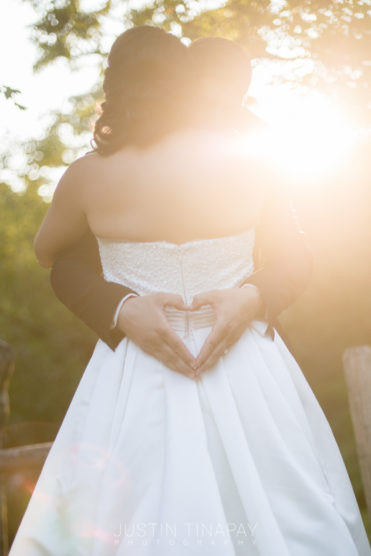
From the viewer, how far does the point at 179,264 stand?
175 centimetres

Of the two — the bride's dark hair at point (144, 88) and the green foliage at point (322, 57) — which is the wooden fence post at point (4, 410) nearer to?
the green foliage at point (322, 57)

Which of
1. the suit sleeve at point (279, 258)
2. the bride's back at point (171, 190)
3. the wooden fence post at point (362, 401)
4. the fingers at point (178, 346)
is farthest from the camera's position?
the wooden fence post at point (362, 401)

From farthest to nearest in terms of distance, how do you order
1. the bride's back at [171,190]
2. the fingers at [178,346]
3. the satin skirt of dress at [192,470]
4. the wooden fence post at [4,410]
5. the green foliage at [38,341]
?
the green foliage at [38,341] < the wooden fence post at [4,410] < the bride's back at [171,190] < the fingers at [178,346] < the satin skirt of dress at [192,470]

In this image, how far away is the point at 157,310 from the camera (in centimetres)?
161

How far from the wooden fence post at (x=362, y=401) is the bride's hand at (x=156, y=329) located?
4.70 ft

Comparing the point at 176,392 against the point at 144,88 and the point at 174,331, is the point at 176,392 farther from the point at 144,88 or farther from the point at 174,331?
the point at 144,88

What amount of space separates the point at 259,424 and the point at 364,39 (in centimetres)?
225

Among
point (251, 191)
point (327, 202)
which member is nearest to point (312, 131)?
point (327, 202)

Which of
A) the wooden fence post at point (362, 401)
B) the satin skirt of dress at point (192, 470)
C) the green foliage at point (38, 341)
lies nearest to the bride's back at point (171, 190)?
the satin skirt of dress at point (192, 470)

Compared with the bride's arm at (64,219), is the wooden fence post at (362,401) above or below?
below

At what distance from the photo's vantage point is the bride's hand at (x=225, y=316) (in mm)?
1591

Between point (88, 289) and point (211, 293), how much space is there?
43cm

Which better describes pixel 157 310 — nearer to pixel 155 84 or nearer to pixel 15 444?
pixel 155 84

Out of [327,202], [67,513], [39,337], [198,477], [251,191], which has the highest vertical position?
[251,191]
